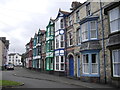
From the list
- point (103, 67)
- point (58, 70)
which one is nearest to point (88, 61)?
point (103, 67)

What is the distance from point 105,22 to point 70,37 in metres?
8.87

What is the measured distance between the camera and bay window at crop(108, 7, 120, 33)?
51.5 feet

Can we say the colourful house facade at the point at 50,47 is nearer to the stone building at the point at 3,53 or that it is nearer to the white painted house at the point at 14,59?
the stone building at the point at 3,53

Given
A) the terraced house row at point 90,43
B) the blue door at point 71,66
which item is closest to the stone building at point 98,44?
the terraced house row at point 90,43

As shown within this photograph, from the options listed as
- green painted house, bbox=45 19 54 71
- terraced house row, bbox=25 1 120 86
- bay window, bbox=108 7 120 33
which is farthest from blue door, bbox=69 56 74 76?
bay window, bbox=108 7 120 33

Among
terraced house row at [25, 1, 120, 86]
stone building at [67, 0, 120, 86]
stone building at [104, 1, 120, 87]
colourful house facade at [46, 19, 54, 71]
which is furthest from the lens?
colourful house facade at [46, 19, 54, 71]

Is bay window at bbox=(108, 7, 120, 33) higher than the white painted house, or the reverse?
bay window at bbox=(108, 7, 120, 33)

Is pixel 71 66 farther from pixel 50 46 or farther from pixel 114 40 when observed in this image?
pixel 114 40

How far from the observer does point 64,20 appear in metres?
28.5

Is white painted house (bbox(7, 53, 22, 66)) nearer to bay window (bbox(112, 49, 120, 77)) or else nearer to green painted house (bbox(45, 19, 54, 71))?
green painted house (bbox(45, 19, 54, 71))

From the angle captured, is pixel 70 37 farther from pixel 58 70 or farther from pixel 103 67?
pixel 103 67

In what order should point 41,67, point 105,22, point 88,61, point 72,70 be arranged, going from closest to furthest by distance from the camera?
point 105,22 → point 88,61 → point 72,70 → point 41,67

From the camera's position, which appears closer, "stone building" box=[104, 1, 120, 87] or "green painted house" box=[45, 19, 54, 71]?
"stone building" box=[104, 1, 120, 87]

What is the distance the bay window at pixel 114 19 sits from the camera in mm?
15711
